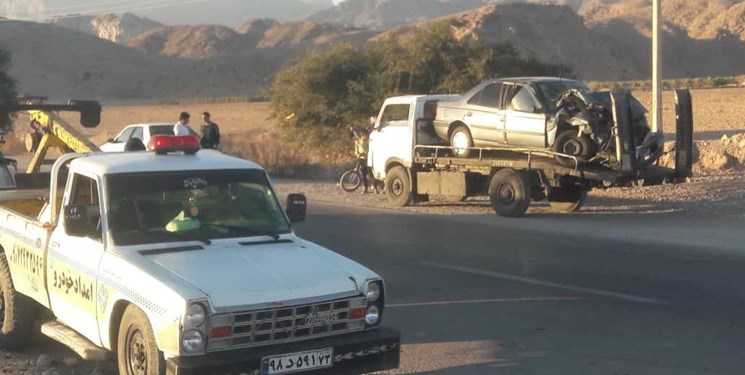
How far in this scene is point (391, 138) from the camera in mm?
21375

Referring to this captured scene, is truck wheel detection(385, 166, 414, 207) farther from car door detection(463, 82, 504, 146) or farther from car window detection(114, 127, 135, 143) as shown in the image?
car window detection(114, 127, 135, 143)

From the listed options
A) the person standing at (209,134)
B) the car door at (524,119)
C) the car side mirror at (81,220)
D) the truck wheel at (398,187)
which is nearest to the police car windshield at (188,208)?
the car side mirror at (81,220)

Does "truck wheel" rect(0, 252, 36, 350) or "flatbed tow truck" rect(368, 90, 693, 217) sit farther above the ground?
"flatbed tow truck" rect(368, 90, 693, 217)

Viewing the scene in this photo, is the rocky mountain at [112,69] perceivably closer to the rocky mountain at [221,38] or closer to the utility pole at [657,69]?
the rocky mountain at [221,38]

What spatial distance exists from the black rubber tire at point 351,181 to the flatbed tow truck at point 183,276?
15.8 meters

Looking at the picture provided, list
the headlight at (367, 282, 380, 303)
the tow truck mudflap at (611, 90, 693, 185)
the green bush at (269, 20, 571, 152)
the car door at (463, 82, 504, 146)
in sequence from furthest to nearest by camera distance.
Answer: the green bush at (269, 20, 571, 152)
the car door at (463, 82, 504, 146)
the tow truck mudflap at (611, 90, 693, 185)
the headlight at (367, 282, 380, 303)

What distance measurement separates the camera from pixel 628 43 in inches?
5290

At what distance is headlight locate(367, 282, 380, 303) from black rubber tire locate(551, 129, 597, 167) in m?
11.4

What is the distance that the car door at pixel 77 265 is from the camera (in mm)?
7035

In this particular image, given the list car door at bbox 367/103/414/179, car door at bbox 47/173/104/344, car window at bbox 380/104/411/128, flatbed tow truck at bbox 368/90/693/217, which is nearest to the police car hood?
car door at bbox 47/173/104/344

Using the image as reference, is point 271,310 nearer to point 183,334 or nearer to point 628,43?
point 183,334

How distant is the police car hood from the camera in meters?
6.19

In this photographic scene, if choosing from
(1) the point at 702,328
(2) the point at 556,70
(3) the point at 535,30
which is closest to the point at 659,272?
(1) the point at 702,328

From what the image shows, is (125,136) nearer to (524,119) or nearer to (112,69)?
(524,119)
